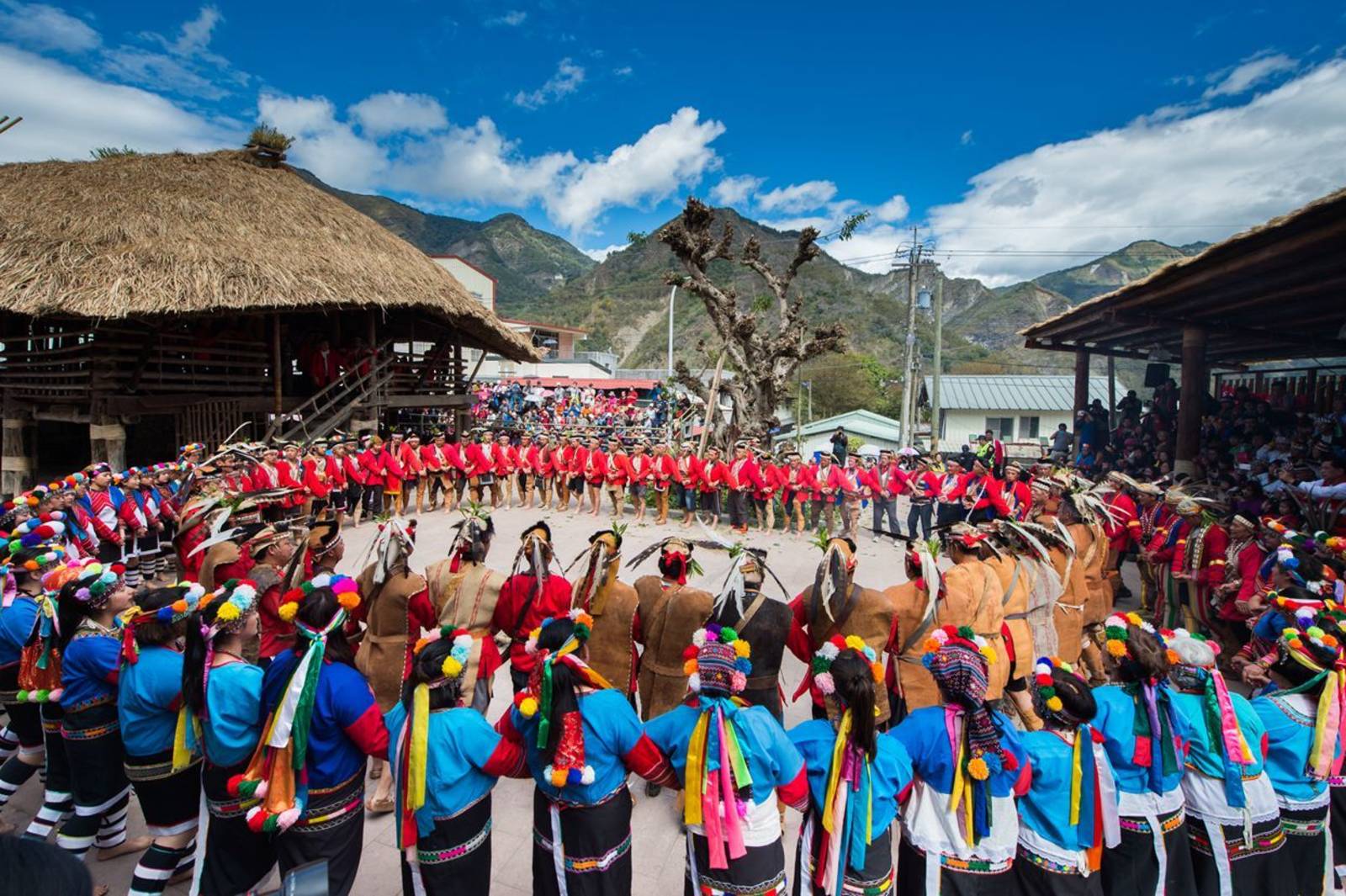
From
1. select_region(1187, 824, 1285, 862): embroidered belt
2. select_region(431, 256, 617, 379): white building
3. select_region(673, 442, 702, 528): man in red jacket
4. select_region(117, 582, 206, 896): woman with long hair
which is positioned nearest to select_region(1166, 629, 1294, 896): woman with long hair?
select_region(1187, 824, 1285, 862): embroidered belt

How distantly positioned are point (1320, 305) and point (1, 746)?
16.3 metres

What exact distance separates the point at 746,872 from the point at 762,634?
1.44 meters

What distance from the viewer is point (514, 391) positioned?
3084 centimetres

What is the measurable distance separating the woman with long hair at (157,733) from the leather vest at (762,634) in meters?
2.72

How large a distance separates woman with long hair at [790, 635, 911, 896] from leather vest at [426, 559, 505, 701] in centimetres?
232

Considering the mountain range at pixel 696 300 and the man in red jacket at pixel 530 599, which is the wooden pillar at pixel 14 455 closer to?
the man in red jacket at pixel 530 599

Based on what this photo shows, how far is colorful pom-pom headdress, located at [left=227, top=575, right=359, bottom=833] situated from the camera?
8.98ft

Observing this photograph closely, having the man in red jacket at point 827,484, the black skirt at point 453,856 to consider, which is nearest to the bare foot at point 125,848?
the black skirt at point 453,856

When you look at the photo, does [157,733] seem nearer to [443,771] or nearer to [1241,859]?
[443,771]

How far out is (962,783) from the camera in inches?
108

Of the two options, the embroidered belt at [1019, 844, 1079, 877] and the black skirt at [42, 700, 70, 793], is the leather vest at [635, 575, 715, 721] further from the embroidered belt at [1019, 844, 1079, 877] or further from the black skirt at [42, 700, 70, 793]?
the black skirt at [42, 700, 70, 793]

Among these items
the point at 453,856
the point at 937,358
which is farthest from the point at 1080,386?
the point at 453,856

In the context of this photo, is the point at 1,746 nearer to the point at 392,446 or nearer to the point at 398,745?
the point at 398,745

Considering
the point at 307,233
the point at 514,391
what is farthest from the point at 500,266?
the point at 307,233
